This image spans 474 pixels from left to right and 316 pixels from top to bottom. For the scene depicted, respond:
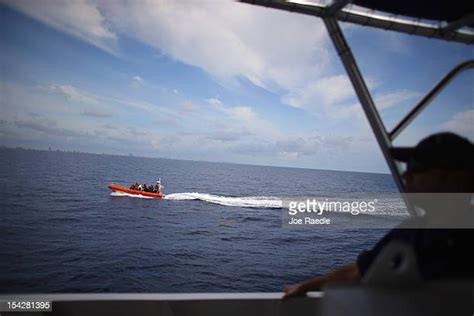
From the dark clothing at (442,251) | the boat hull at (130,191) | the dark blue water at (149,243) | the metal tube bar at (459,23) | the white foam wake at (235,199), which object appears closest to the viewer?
the dark clothing at (442,251)

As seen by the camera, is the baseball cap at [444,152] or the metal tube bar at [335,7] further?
the metal tube bar at [335,7]

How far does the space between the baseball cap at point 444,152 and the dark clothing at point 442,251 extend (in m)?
0.14

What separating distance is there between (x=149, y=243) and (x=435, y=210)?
18.8 metres

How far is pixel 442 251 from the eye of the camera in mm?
568

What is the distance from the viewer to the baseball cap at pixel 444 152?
61 cm

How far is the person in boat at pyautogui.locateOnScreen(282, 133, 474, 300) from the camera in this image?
560 mm

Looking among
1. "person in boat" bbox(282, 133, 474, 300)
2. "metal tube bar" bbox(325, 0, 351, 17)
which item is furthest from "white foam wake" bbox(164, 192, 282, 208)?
"person in boat" bbox(282, 133, 474, 300)

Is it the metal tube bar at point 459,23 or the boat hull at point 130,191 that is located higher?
the metal tube bar at point 459,23

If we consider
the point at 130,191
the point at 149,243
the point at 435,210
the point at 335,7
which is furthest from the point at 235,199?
the point at 435,210

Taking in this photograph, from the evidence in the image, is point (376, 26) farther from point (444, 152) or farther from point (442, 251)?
point (442, 251)

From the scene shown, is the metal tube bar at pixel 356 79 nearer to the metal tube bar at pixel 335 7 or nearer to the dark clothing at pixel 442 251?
the metal tube bar at pixel 335 7

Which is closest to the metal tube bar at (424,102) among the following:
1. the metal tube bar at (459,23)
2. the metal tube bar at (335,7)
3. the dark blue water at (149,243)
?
the metal tube bar at (459,23)

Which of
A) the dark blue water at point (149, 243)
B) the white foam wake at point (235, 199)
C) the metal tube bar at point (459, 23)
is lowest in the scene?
the dark blue water at point (149, 243)

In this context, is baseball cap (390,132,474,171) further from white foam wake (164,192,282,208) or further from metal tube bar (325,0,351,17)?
white foam wake (164,192,282,208)
